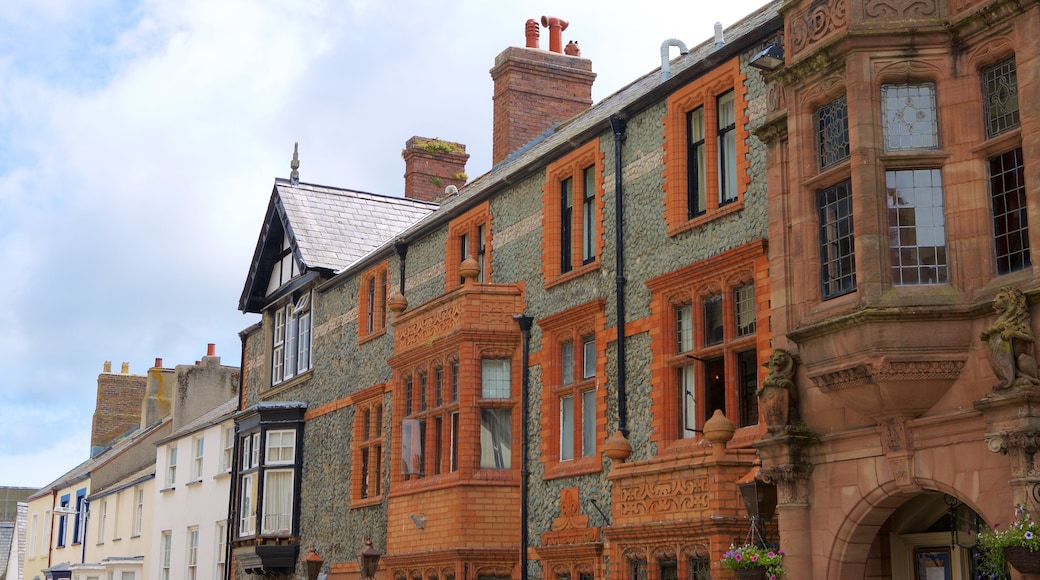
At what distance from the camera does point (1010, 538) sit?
11.0 meters

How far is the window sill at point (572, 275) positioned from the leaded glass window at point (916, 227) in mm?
6945

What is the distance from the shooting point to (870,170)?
12914 mm

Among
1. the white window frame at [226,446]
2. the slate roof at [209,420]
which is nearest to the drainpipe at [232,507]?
the white window frame at [226,446]

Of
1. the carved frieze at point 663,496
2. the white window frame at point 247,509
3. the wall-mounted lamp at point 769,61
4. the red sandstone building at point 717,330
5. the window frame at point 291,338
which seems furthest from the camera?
the window frame at point 291,338

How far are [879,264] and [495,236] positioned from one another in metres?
10.7

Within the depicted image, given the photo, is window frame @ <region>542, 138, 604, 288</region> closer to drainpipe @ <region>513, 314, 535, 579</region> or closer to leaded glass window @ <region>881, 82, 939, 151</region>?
drainpipe @ <region>513, 314, 535, 579</region>

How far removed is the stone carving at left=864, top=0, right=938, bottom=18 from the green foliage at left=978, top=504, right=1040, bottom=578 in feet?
16.3

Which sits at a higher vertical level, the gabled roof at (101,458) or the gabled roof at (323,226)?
the gabled roof at (323,226)

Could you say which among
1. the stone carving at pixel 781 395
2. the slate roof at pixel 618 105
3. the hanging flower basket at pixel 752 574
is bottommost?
the hanging flower basket at pixel 752 574

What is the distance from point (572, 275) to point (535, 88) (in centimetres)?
1077

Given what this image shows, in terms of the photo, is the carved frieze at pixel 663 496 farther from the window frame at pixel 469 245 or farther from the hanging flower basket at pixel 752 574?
the window frame at pixel 469 245

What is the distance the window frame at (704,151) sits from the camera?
16.7 m

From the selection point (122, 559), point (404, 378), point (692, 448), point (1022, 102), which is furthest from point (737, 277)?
point (122, 559)

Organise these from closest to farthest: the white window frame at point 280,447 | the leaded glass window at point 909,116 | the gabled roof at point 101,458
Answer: the leaded glass window at point 909,116, the white window frame at point 280,447, the gabled roof at point 101,458
